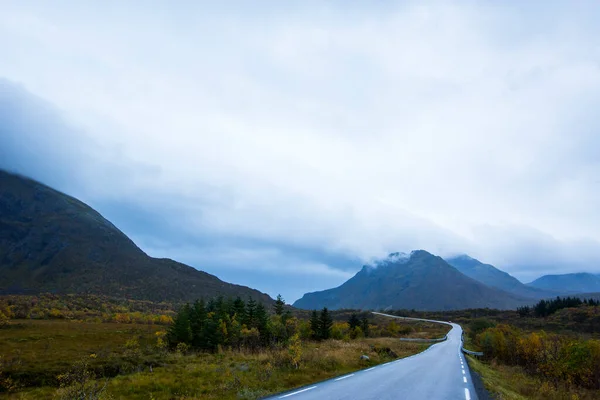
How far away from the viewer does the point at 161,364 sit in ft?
112

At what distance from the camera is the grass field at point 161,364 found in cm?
1633

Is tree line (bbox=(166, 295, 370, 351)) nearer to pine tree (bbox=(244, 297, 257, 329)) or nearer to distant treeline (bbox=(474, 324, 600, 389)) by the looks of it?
pine tree (bbox=(244, 297, 257, 329))

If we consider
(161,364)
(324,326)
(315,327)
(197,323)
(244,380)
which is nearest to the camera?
(244,380)

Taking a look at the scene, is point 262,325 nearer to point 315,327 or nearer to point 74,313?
point 315,327

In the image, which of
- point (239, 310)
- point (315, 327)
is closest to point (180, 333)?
point (239, 310)

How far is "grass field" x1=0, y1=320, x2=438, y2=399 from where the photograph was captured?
643 inches

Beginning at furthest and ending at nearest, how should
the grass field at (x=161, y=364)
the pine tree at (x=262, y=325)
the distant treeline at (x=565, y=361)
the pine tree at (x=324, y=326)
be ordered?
the pine tree at (x=324, y=326) < the pine tree at (x=262, y=325) < the distant treeline at (x=565, y=361) < the grass field at (x=161, y=364)

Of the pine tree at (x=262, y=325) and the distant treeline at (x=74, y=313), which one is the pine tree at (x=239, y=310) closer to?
the pine tree at (x=262, y=325)

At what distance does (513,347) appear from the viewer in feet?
129

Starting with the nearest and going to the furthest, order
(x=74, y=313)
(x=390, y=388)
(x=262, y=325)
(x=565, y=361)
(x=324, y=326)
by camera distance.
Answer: (x=390, y=388) → (x=565, y=361) → (x=262, y=325) → (x=324, y=326) → (x=74, y=313)

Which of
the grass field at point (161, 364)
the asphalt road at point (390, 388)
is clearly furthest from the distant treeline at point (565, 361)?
the asphalt road at point (390, 388)

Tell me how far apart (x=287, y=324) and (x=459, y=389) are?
5096 centimetres

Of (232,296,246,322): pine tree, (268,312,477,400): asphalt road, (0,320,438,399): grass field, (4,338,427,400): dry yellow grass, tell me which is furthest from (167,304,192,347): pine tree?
(268,312,477,400): asphalt road

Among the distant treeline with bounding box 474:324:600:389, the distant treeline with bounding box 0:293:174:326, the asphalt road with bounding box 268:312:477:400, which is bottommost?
the distant treeline with bounding box 0:293:174:326
